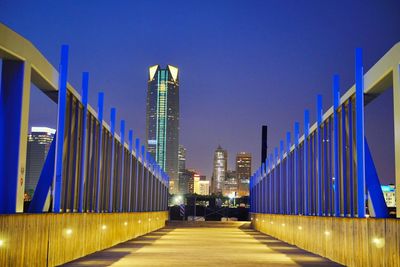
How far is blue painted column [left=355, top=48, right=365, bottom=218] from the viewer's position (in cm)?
1761

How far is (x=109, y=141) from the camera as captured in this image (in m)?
29.0

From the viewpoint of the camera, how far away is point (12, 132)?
14516mm

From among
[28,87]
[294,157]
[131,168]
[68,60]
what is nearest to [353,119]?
[68,60]

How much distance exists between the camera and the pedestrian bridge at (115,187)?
14289 mm

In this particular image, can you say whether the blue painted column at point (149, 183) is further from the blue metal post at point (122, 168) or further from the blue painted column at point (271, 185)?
the blue metal post at point (122, 168)

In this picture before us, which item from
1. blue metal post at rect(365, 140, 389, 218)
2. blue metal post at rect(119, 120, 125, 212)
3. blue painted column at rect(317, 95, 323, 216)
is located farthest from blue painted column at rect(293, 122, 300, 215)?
blue metal post at rect(365, 140, 389, 218)

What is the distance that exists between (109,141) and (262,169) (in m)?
27.4

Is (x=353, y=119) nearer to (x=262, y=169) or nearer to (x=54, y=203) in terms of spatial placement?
(x=54, y=203)

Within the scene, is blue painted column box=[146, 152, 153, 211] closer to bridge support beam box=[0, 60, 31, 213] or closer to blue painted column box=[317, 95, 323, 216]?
blue painted column box=[317, 95, 323, 216]

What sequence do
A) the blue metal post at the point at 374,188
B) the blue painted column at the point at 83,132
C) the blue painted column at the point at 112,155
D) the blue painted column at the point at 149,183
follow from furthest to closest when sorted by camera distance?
1. the blue painted column at the point at 149,183
2. the blue painted column at the point at 112,155
3. the blue painted column at the point at 83,132
4. the blue metal post at the point at 374,188

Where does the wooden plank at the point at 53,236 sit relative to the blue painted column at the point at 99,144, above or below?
below

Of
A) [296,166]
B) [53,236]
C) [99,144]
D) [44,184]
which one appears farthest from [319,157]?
[53,236]

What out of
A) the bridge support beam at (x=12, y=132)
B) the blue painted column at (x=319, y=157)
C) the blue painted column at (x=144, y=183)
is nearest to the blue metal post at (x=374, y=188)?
the blue painted column at (x=319, y=157)

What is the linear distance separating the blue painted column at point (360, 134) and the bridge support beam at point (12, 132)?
8076 millimetres
